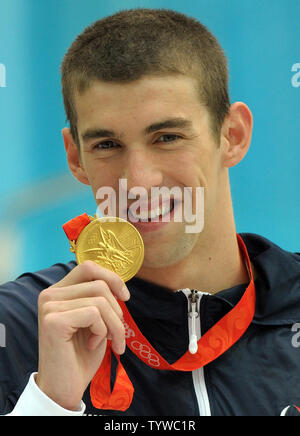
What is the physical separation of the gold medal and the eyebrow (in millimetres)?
425

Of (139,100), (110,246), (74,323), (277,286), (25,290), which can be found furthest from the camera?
(25,290)

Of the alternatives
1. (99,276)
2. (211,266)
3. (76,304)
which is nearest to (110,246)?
(99,276)

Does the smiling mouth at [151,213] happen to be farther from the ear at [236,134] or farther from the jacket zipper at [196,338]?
the ear at [236,134]

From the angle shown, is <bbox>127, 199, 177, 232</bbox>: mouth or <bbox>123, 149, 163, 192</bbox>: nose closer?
<bbox>123, 149, 163, 192</bbox>: nose

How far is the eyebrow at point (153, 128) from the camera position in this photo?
299 cm

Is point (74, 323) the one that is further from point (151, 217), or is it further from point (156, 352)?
point (151, 217)

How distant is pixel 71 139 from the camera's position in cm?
352

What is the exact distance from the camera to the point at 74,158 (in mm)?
3562

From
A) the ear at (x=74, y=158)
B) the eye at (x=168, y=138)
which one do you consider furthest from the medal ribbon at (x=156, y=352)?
the ear at (x=74, y=158)

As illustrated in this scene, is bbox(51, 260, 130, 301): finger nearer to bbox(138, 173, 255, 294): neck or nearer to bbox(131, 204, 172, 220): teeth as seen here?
bbox(131, 204, 172, 220): teeth

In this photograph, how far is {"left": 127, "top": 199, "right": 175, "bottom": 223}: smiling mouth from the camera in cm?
307

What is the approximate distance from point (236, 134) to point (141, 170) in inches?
31.8

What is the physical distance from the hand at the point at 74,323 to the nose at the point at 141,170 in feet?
1.58

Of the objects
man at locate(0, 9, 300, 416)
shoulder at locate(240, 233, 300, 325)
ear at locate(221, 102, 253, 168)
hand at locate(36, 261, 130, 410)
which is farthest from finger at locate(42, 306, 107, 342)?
ear at locate(221, 102, 253, 168)
